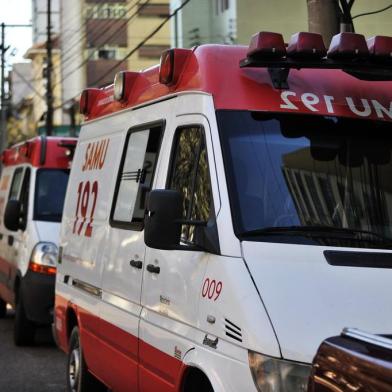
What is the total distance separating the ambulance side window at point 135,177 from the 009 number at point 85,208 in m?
0.63

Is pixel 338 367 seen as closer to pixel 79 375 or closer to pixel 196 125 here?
pixel 196 125

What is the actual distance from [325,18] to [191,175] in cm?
424

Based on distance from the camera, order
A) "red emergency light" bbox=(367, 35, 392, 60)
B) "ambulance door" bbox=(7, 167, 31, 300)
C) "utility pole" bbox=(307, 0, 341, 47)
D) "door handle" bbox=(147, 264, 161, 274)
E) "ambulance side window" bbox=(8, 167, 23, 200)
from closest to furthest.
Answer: "red emergency light" bbox=(367, 35, 392, 60), "door handle" bbox=(147, 264, 161, 274), "utility pole" bbox=(307, 0, 341, 47), "ambulance door" bbox=(7, 167, 31, 300), "ambulance side window" bbox=(8, 167, 23, 200)

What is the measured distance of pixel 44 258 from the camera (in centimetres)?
941

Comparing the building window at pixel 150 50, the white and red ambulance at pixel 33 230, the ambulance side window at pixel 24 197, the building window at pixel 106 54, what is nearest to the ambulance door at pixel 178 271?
the white and red ambulance at pixel 33 230

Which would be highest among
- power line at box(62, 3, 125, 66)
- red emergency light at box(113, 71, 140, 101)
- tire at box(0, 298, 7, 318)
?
power line at box(62, 3, 125, 66)

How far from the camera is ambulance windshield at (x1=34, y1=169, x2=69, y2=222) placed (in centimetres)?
987

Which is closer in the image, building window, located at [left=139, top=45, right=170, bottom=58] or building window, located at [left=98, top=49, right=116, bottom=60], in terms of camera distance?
building window, located at [left=98, top=49, right=116, bottom=60]

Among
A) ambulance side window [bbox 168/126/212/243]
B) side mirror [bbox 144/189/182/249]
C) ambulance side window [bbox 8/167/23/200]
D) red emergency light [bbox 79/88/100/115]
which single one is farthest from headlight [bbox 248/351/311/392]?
ambulance side window [bbox 8/167/23/200]

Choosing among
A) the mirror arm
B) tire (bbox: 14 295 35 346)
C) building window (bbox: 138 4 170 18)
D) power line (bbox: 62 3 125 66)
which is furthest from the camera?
building window (bbox: 138 4 170 18)

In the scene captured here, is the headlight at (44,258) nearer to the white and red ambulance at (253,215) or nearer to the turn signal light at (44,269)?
the turn signal light at (44,269)

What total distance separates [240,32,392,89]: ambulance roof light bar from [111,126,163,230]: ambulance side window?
Answer: 3.13ft

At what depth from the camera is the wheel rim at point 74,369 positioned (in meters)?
6.49

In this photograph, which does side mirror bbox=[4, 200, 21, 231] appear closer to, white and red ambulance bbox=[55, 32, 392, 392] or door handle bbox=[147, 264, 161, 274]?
white and red ambulance bbox=[55, 32, 392, 392]
